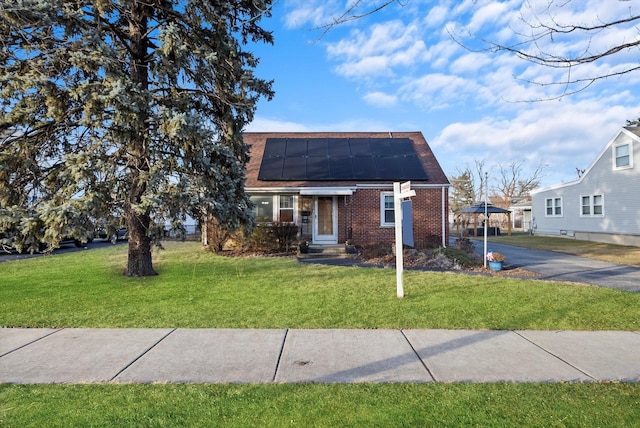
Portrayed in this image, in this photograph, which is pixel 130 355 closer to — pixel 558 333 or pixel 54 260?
pixel 558 333

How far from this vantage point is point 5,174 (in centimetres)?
823

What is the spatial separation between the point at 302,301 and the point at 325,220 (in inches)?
393

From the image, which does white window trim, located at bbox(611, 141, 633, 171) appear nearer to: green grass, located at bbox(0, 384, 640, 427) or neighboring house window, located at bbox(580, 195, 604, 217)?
neighboring house window, located at bbox(580, 195, 604, 217)

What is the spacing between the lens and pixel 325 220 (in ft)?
55.5

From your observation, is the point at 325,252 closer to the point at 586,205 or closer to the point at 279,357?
the point at 279,357

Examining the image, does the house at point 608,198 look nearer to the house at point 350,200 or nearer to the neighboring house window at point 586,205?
the neighboring house window at point 586,205

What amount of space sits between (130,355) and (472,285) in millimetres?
6648

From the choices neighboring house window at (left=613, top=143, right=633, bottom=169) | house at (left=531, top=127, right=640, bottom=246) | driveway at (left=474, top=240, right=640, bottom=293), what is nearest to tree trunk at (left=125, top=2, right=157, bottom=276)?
driveway at (left=474, top=240, right=640, bottom=293)

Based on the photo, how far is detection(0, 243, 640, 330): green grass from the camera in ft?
19.0

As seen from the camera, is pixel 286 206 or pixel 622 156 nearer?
pixel 286 206

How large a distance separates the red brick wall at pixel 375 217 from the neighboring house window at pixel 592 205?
12632 mm

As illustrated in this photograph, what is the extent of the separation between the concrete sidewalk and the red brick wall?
11.3m

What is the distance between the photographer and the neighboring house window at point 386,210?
55.1 feet

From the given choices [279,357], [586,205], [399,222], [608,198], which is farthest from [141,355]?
[586,205]
